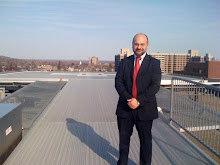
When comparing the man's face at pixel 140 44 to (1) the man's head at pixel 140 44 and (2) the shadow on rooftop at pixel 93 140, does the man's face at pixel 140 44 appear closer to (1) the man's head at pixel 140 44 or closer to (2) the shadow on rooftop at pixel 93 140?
(1) the man's head at pixel 140 44

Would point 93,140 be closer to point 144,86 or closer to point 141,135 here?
point 141,135

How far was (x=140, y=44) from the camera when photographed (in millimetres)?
2273

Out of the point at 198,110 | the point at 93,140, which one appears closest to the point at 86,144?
the point at 93,140

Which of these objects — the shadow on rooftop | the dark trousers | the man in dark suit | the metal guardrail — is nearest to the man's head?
the man in dark suit

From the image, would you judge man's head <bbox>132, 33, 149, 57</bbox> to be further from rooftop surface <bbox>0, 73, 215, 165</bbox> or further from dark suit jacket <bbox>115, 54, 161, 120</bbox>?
rooftop surface <bbox>0, 73, 215, 165</bbox>


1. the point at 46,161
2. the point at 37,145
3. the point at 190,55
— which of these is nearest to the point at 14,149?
the point at 37,145

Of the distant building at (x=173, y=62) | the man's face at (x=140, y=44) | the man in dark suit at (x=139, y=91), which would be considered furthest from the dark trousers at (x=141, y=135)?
the distant building at (x=173, y=62)

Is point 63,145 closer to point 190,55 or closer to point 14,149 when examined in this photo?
point 14,149

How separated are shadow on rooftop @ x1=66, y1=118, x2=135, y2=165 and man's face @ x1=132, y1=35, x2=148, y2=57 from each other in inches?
52.7

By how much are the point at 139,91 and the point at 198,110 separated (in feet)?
4.13

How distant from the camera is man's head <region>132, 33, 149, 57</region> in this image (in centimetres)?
226

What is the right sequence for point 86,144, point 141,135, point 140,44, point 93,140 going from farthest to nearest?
point 93,140, point 86,144, point 141,135, point 140,44

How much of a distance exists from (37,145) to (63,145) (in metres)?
0.36

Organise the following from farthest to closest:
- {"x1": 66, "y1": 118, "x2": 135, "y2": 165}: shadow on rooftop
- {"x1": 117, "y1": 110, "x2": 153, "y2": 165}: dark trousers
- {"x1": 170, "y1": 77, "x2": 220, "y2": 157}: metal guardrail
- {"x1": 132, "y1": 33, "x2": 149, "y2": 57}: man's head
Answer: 1. {"x1": 66, "y1": 118, "x2": 135, "y2": 165}: shadow on rooftop
2. {"x1": 170, "y1": 77, "x2": 220, "y2": 157}: metal guardrail
3. {"x1": 117, "y1": 110, "x2": 153, "y2": 165}: dark trousers
4. {"x1": 132, "y1": 33, "x2": 149, "y2": 57}: man's head
